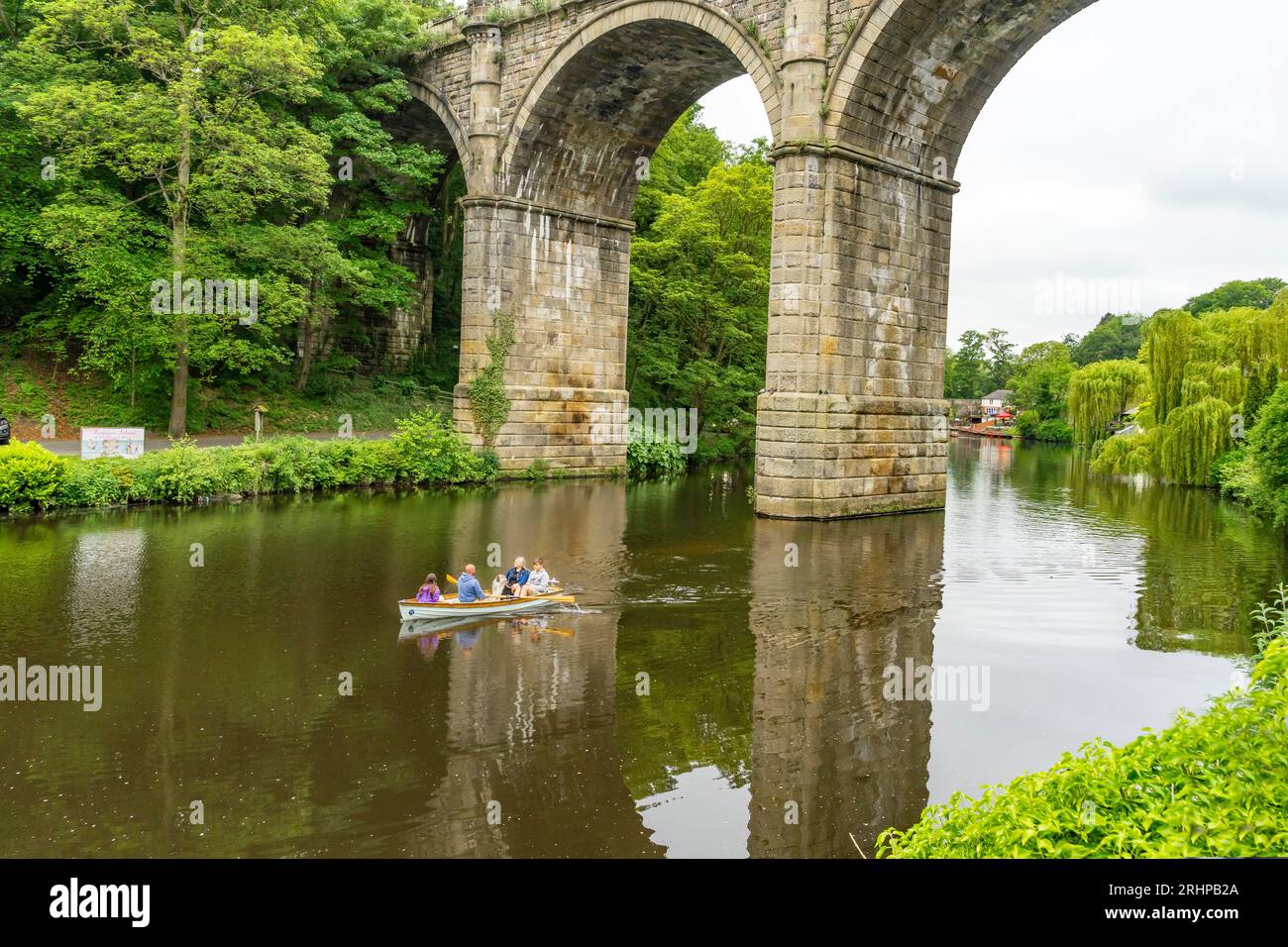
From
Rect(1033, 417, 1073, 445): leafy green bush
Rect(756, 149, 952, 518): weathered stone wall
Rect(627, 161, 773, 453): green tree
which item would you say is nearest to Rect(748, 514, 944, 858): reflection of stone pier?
Rect(756, 149, 952, 518): weathered stone wall

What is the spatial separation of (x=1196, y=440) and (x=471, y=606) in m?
20.1

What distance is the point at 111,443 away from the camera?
57.6 feet

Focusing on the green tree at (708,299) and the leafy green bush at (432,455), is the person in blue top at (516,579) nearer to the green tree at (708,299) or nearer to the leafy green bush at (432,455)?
the leafy green bush at (432,455)

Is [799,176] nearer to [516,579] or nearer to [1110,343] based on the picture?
[516,579]

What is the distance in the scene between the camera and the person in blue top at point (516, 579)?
995 centimetres

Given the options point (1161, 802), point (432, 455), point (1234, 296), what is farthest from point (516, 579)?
point (1234, 296)

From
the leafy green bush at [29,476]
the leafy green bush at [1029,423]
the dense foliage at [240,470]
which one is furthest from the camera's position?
the leafy green bush at [1029,423]

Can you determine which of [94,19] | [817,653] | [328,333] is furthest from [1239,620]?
[328,333]

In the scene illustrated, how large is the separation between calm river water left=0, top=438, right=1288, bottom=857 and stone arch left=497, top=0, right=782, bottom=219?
395 inches

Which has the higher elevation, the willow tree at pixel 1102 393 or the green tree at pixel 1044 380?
the green tree at pixel 1044 380

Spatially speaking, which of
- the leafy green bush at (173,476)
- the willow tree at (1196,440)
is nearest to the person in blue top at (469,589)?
the leafy green bush at (173,476)

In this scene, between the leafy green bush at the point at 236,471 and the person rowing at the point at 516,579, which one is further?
the leafy green bush at the point at 236,471

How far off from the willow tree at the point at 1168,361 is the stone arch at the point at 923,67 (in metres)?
9.84

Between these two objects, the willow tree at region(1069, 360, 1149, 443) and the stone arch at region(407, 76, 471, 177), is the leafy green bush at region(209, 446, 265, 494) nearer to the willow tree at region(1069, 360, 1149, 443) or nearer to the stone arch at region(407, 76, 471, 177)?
the stone arch at region(407, 76, 471, 177)
